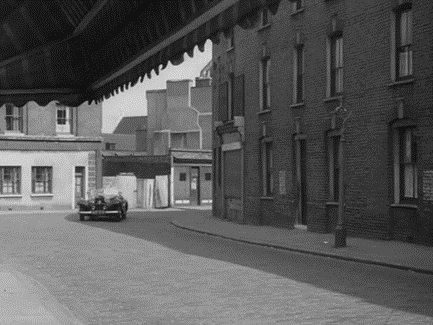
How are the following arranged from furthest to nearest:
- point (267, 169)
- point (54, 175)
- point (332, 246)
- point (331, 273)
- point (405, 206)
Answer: point (54, 175), point (267, 169), point (405, 206), point (332, 246), point (331, 273)

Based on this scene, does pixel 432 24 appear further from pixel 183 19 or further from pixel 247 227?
pixel 183 19

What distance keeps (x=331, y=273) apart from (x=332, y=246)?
555 cm

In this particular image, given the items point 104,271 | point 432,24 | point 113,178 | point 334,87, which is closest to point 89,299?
point 104,271

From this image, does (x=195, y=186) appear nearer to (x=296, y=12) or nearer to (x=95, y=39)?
(x=296, y=12)

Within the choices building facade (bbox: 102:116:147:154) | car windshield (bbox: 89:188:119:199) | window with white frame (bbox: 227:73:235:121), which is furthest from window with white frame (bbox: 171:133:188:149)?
window with white frame (bbox: 227:73:235:121)

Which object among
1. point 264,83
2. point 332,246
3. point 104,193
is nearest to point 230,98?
point 264,83

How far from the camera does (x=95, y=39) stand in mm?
4871

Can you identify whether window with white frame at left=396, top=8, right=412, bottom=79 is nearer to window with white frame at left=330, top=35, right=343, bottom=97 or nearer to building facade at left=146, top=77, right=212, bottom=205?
window with white frame at left=330, top=35, right=343, bottom=97

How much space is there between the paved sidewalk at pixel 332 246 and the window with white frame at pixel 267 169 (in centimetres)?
178

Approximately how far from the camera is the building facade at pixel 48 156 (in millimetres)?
47469

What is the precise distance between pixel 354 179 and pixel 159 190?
104 feet

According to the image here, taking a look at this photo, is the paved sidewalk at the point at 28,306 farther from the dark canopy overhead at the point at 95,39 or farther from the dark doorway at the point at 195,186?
the dark doorway at the point at 195,186

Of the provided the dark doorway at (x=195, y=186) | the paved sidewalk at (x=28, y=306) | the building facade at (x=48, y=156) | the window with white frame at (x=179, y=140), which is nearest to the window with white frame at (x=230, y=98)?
the building facade at (x=48, y=156)

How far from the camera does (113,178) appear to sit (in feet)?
169
